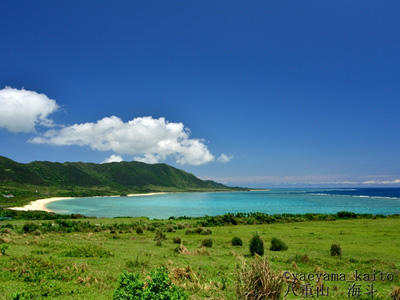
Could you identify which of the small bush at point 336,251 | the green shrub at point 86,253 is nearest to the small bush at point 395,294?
the small bush at point 336,251

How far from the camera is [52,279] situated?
1524 centimetres

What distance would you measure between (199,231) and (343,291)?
34.6 metres

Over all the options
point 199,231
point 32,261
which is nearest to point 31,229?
point 199,231

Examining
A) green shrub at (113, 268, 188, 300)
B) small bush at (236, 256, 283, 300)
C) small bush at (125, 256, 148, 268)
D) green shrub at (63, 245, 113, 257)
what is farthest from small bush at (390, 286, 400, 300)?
green shrub at (63, 245, 113, 257)

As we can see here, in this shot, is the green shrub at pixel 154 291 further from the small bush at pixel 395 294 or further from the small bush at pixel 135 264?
the small bush at pixel 395 294

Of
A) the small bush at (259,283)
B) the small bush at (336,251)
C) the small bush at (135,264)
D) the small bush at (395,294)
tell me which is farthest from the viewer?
the small bush at (336,251)

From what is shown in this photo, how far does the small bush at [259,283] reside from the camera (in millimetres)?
8375

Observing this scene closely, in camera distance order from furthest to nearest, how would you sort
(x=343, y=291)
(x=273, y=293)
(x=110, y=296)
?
1. (x=343, y=291)
2. (x=110, y=296)
3. (x=273, y=293)

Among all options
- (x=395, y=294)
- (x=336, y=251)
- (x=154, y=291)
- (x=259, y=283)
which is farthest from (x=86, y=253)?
(x=336, y=251)

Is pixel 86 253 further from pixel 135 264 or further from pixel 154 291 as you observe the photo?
pixel 154 291

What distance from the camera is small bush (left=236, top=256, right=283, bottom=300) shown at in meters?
8.38

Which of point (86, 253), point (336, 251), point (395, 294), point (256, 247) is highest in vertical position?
point (395, 294)

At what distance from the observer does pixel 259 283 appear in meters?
8.55

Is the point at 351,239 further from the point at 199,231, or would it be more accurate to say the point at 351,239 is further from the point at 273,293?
the point at 273,293
